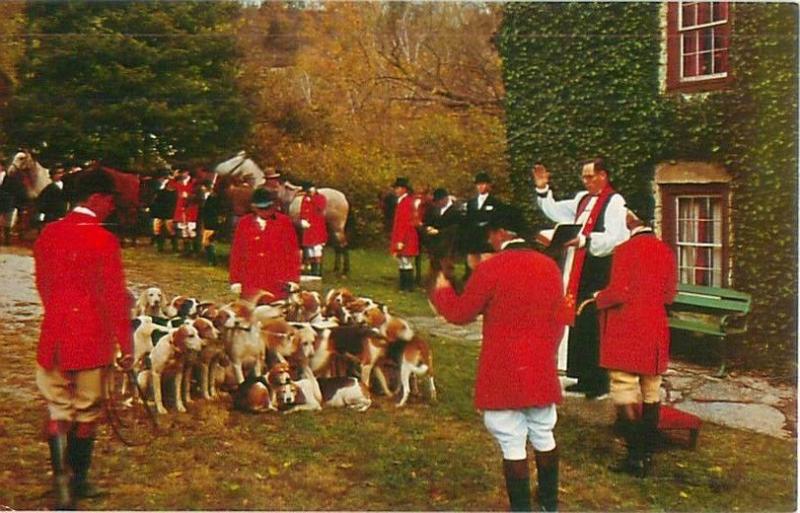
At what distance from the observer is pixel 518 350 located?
6137 mm

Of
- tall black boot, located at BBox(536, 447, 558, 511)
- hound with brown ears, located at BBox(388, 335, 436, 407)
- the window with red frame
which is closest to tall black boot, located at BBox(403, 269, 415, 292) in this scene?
hound with brown ears, located at BBox(388, 335, 436, 407)

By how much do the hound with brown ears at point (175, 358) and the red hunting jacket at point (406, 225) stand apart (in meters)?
1.56

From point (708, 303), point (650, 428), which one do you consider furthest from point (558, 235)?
point (650, 428)

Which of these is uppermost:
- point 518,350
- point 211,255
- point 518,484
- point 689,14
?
point 689,14

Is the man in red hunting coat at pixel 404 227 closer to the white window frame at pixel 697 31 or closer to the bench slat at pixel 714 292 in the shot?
the bench slat at pixel 714 292

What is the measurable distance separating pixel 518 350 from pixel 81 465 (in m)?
3.08

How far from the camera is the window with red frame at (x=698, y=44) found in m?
6.58

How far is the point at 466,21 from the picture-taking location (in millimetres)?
6652

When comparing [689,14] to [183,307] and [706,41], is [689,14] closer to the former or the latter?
[706,41]

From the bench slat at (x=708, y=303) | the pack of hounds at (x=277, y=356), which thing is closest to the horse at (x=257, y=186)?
the pack of hounds at (x=277, y=356)

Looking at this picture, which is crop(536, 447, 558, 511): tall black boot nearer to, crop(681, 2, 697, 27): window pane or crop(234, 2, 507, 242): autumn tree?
crop(234, 2, 507, 242): autumn tree

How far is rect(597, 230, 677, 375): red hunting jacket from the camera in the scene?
643cm

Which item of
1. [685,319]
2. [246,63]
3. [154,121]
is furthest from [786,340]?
[154,121]

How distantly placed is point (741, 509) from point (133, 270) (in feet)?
15.0
